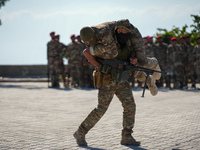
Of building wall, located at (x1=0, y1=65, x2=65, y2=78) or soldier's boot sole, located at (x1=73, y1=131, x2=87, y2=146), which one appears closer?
soldier's boot sole, located at (x1=73, y1=131, x2=87, y2=146)

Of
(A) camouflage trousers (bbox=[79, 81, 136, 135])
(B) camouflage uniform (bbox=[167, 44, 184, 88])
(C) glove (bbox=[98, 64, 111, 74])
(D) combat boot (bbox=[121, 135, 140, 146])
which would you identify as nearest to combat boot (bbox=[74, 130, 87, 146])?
(A) camouflage trousers (bbox=[79, 81, 136, 135])

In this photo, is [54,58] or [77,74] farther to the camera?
[77,74]

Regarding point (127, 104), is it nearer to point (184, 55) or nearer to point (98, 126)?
point (98, 126)

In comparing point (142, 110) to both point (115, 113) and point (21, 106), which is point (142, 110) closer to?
point (115, 113)

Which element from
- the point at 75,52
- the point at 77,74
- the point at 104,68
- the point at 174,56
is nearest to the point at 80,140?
the point at 104,68

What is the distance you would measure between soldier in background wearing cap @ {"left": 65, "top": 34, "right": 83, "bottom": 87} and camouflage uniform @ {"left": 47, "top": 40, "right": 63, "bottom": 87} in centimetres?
51

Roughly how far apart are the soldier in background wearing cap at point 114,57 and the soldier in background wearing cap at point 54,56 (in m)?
12.1

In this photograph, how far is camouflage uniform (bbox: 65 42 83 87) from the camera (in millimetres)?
17242

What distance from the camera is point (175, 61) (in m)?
16.0

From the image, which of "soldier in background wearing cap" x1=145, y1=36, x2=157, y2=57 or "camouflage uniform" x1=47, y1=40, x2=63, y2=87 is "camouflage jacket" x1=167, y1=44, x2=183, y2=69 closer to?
"soldier in background wearing cap" x1=145, y1=36, x2=157, y2=57

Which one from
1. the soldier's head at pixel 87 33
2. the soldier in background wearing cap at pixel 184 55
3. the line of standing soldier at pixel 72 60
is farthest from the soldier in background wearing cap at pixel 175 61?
the soldier's head at pixel 87 33

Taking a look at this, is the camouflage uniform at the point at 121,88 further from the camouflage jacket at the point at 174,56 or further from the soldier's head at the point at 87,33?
the camouflage jacket at the point at 174,56

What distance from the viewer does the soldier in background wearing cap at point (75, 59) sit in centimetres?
1722

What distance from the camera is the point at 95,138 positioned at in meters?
5.86
